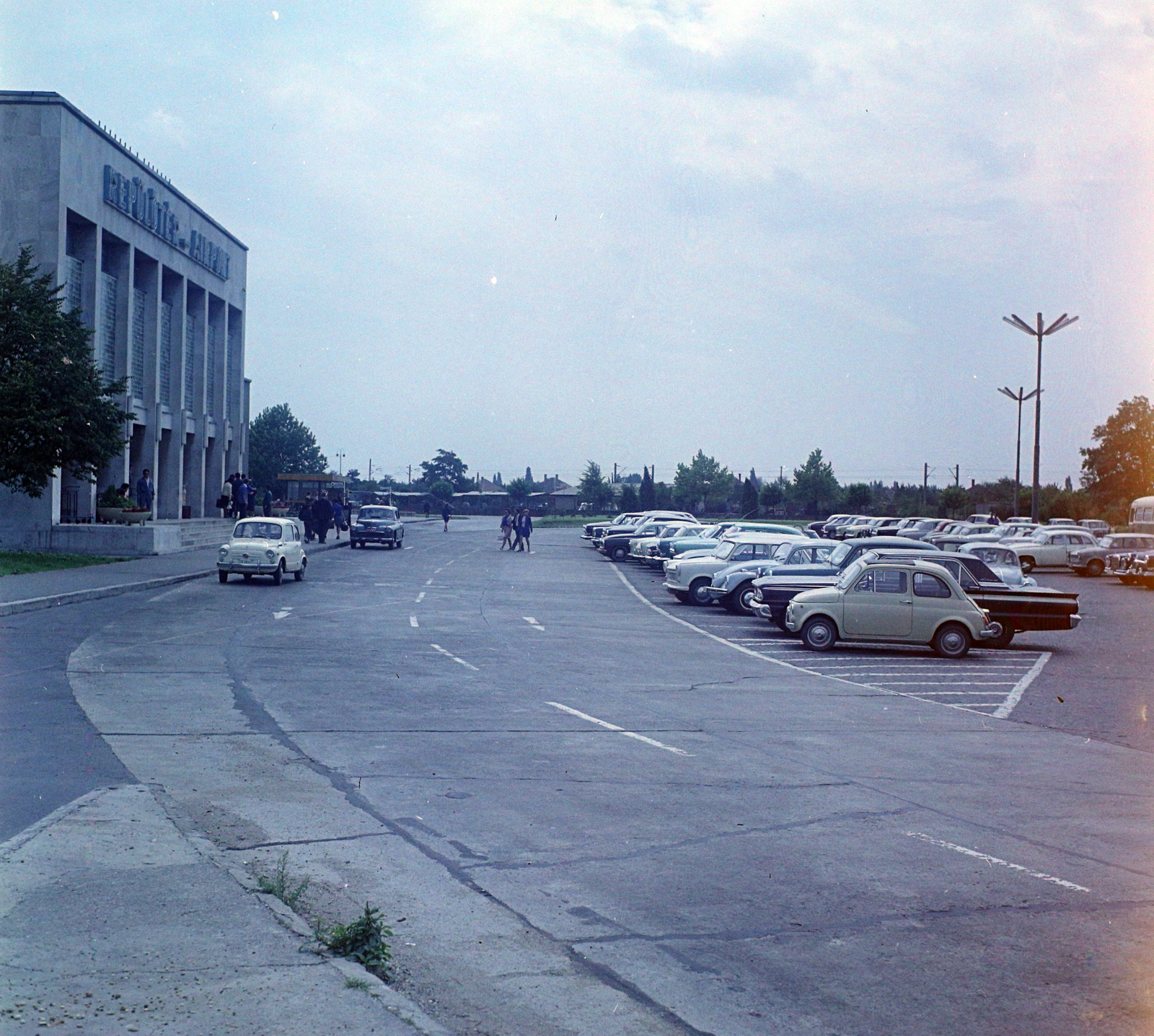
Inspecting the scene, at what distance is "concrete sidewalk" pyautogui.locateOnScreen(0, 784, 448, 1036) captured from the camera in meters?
4.31

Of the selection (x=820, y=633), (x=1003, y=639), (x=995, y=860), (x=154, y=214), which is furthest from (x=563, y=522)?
(x=995, y=860)

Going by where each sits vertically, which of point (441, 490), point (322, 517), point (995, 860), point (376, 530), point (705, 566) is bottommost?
point (995, 860)

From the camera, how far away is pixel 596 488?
500 ft

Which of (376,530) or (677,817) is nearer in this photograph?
(677,817)

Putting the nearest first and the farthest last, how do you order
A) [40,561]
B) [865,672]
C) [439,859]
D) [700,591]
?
[439,859] < [865,672] < [700,591] < [40,561]

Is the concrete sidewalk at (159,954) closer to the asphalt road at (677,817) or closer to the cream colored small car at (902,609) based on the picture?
the asphalt road at (677,817)

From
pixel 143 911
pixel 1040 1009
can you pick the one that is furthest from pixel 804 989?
pixel 143 911

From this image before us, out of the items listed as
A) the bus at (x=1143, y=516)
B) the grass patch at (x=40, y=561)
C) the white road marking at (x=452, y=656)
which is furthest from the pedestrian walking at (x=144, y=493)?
the bus at (x=1143, y=516)

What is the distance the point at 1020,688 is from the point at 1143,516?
166 ft

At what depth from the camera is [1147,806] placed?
883 centimetres

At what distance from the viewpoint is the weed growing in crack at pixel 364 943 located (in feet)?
16.3

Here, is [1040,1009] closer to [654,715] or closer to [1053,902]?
[1053,902]

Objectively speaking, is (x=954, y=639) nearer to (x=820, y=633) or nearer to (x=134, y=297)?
(x=820, y=633)

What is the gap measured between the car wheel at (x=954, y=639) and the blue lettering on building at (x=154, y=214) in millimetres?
34844
